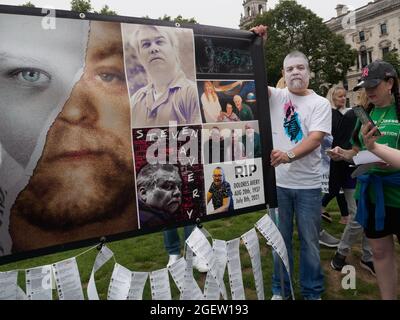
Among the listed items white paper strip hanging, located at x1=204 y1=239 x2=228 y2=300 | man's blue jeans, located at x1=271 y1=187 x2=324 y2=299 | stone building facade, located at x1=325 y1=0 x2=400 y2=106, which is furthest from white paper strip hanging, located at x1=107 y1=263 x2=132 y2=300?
stone building facade, located at x1=325 y1=0 x2=400 y2=106

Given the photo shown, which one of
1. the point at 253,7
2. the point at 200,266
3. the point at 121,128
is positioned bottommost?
the point at 200,266

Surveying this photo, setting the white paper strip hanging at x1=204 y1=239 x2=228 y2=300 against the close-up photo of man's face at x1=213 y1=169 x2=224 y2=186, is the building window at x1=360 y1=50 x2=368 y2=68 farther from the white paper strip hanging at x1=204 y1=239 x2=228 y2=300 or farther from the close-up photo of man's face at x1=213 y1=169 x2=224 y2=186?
the white paper strip hanging at x1=204 y1=239 x2=228 y2=300

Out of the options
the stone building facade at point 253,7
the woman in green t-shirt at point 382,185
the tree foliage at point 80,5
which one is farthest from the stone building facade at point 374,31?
the woman in green t-shirt at point 382,185

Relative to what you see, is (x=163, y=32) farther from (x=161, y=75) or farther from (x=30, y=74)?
(x=30, y=74)

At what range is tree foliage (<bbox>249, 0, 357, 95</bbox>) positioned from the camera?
3538 centimetres

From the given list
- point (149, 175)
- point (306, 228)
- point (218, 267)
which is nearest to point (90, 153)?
point (149, 175)

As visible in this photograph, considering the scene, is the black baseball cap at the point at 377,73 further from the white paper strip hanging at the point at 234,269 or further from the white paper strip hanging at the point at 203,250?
the white paper strip hanging at the point at 203,250

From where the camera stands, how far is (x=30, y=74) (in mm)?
1551

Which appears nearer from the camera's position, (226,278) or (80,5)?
(226,278)

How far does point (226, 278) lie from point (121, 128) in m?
2.29

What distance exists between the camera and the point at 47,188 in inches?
63.2

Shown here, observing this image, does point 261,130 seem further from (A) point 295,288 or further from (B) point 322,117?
(A) point 295,288
